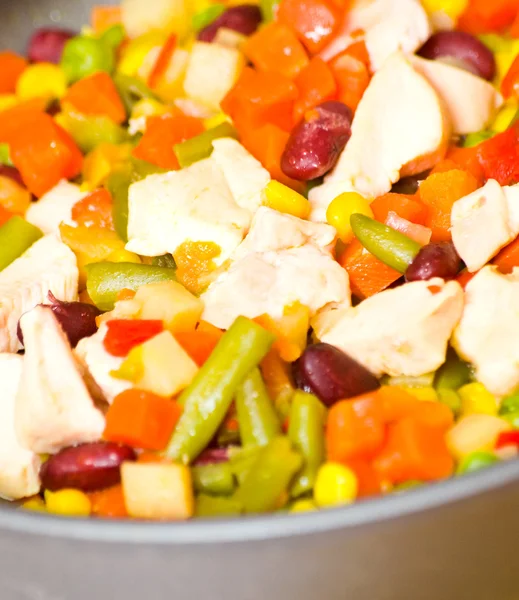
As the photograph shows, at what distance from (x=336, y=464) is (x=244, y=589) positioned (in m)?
0.44

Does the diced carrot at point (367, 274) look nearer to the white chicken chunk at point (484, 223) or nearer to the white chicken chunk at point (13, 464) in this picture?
the white chicken chunk at point (484, 223)

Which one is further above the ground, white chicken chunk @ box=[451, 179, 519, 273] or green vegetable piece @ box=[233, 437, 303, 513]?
white chicken chunk @ box=[451, 179, 519, 273]

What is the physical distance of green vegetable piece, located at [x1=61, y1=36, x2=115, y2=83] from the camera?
3926mm

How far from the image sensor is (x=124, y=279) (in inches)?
115

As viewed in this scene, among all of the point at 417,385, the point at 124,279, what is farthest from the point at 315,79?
the point at 417,385

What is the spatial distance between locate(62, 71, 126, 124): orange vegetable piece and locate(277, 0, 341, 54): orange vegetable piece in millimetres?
875

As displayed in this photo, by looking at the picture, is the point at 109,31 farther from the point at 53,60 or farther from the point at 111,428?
the point at 111,428

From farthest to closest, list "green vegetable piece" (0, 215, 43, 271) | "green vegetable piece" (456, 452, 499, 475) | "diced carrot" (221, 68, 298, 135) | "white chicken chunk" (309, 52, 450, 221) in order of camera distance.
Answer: "diced carrot" (221, 68, 298, 135) < "green vegetable piece" (0, 215, 43, 271) < "white chicken chunk" (309, 52, 450, 221) < "green vegetable piece" (456, 452, 499, 475)

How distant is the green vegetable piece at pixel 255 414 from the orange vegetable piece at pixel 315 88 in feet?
4.53

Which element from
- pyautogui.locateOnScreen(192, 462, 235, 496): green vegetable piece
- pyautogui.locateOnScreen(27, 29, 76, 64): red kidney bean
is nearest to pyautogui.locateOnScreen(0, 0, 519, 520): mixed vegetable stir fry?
pyautogui.locateOnScreen(192, 462, 235, 496): green vegetable piece

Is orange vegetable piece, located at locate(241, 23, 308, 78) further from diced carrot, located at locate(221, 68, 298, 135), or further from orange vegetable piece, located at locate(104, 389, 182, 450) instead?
orange vegetable piece, located at locate(104, 389, 182, 450)

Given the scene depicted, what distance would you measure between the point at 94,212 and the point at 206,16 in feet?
4.56

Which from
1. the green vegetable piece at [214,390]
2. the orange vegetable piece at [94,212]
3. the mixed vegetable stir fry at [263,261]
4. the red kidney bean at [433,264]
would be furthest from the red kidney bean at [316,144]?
the green vegetable piece at [214,390]

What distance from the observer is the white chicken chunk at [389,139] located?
120 inches
